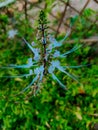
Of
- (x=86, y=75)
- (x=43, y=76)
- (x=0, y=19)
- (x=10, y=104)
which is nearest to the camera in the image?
(x=43, y=76)

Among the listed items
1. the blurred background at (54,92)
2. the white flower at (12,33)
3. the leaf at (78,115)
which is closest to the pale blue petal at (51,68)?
the blurred background at (54,92)

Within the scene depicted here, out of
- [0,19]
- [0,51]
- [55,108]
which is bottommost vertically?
[55,108]

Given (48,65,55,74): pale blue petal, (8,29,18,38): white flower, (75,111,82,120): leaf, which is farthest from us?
(8,29,18,38): white flower

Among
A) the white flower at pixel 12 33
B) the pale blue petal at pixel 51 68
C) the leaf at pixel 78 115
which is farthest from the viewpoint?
the white flower at pixel 12 33

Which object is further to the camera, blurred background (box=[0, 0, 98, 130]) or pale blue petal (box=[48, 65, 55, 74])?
blurred background (box=[0, 0, 98, 130])

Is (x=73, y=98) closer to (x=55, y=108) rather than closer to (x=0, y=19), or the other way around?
(x=55, y=108)

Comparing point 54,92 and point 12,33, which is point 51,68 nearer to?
point 54,92

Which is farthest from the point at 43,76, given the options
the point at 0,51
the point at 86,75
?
the point at 0,51

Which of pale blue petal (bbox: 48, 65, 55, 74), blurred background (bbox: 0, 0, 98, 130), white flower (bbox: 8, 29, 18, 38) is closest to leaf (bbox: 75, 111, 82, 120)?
blurred background (bbox: 0, 0, 98, 130)

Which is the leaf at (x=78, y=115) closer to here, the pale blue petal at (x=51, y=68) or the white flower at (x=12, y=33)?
the pale blue petal at (x=51, y=68)

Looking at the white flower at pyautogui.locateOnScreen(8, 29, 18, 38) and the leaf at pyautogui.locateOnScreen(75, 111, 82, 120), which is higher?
the white flower at pyautogui.locateOnScreen(8, 29, 18, 38)

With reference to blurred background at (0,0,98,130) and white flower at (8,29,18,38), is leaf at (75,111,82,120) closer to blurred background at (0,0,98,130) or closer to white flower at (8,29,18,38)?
blurred background at (0,0,98,130)
